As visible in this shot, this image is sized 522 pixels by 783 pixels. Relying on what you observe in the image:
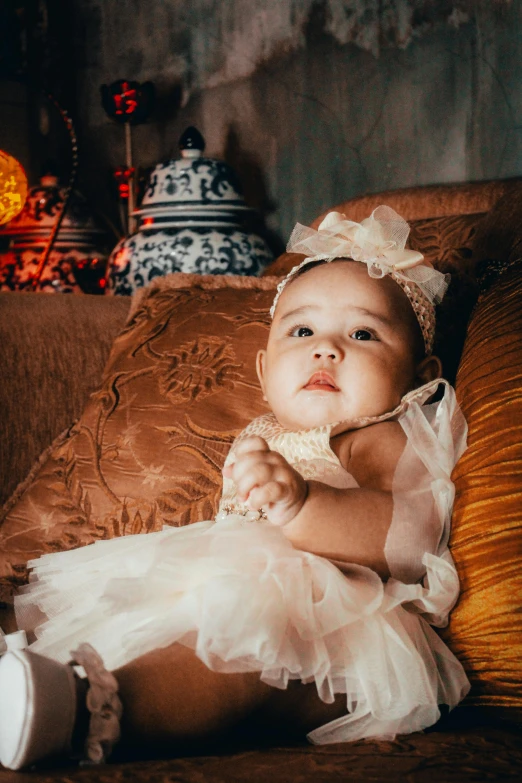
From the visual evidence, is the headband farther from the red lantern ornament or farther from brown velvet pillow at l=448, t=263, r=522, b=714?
the red lantern ornament

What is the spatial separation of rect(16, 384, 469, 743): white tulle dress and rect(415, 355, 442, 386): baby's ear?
131 mm

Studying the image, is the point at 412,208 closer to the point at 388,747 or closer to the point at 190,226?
the point at 190,226

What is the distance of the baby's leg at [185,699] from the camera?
788 millimetres

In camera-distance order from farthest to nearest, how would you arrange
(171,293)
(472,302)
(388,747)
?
(171,293)
(472,302)
(388,747)

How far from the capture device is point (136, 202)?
9.03 ft

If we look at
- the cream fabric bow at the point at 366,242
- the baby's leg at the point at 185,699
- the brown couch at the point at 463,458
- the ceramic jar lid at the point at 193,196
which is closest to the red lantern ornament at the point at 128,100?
the ceramic jar lid at the point at 193,196

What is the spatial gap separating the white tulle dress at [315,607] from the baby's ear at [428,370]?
131mm

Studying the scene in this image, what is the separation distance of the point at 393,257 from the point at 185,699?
64cm

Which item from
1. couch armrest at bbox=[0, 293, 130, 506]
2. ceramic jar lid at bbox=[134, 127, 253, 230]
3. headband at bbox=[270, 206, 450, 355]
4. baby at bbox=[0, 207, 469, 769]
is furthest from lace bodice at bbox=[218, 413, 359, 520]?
ceramic jar lid at bbox=[134, 127, 253, 230]

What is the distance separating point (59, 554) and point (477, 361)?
0.57 meters

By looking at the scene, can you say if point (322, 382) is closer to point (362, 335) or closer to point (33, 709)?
point (362, 335)

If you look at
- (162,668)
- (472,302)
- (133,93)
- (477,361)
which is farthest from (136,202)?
(162,668)

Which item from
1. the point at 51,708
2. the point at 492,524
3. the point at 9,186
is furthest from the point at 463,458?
the point at 9,186

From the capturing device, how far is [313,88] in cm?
212
